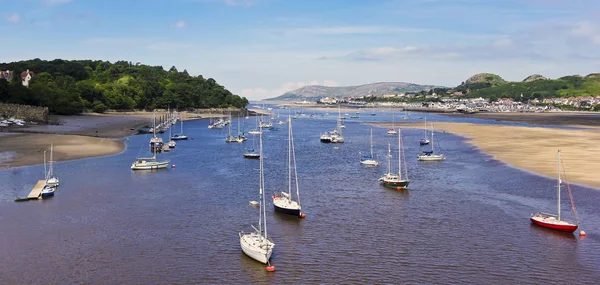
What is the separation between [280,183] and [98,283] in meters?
25.4

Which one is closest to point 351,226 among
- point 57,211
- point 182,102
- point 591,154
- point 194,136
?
point 57,211

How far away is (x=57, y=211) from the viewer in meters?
37.4

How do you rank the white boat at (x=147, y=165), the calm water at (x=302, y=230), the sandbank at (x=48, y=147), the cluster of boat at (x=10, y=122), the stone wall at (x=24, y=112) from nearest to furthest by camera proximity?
the calm water at (x=302, y=230)
the white boat at (x=147, y=165)
the sandbank at (x=48, y=147)
the cluster of boat at (x=10, y=122)
the stone wall at (x=24, y=112)

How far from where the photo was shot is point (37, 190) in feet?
139

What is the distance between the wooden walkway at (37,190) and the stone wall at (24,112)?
5562 centimetres

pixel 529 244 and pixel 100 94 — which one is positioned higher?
pixel 100 94

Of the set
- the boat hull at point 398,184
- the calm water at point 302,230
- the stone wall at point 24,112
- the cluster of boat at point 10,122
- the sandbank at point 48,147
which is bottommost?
the calm water at point 302,230

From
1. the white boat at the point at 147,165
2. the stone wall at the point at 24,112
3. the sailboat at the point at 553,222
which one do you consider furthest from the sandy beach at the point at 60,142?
the sailboat at the point at 553,222

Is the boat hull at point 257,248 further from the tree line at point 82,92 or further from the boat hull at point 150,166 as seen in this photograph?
the tree line at point 82,92

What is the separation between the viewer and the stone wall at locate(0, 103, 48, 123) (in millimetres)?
93125

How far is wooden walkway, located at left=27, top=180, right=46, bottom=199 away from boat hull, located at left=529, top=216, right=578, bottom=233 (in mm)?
35318

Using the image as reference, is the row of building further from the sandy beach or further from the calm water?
the calm water

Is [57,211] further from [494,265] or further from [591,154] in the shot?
[591,154]

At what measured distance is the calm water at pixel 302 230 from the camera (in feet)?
85.0
